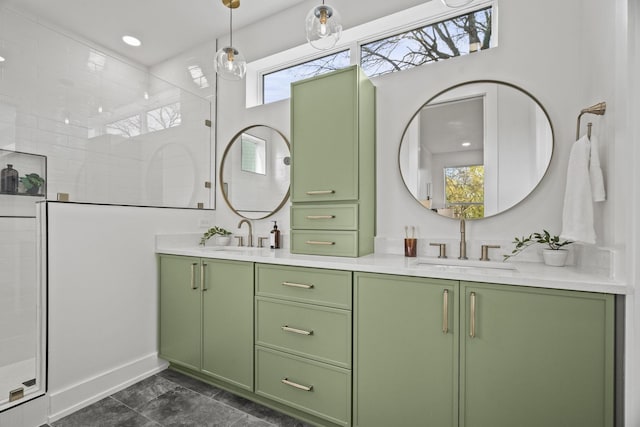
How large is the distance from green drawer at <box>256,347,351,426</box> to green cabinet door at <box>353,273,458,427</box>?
0.08 metres

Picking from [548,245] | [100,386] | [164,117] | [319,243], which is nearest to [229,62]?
[164,117]

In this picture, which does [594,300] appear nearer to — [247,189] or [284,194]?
[284,194]

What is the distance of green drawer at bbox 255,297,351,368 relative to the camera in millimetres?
1602

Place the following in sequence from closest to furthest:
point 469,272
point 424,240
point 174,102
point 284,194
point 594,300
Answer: point 594,300, point 469,272, point 424,240, point 284,194, point 174,102

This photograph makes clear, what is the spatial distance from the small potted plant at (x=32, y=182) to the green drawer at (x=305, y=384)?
172 cm

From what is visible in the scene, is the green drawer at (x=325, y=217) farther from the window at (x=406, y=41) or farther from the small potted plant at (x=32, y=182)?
the small potted plant at (x=32, y=182)

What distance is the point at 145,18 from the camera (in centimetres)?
263

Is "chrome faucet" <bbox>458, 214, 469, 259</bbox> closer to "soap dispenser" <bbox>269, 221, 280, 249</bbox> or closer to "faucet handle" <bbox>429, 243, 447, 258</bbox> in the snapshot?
"faucet handle" <bbox>429, 243, 447, 258</bbox>

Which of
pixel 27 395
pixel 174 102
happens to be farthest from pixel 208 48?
pixel 27 395

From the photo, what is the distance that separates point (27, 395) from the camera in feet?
5.60

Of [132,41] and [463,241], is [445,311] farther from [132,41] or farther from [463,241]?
[132,41]

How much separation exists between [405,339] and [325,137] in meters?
1.26

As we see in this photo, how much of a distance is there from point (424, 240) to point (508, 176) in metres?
0.60

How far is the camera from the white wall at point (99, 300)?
6.02 feet
